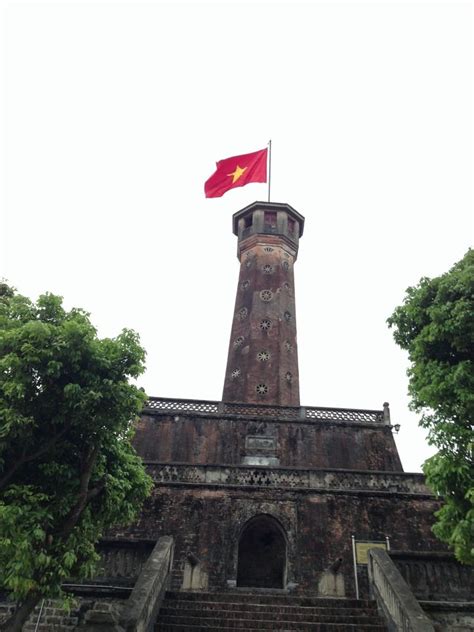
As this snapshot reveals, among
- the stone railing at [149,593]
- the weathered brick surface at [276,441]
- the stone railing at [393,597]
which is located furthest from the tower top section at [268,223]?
the stone railing at [149,593]

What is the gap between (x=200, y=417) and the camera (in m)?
21.5

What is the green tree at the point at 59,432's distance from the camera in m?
8.50

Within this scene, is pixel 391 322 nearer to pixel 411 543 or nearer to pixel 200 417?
pixel 411 543

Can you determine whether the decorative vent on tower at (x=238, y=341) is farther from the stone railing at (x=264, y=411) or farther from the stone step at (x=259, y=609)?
the stone step at (x=259, y=609)

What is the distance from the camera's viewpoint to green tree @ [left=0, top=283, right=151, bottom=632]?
27.9 ft

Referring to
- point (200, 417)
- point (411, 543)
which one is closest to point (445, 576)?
point (411, 543)

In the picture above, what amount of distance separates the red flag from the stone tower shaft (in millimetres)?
4018

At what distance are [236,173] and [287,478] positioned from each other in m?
17.4

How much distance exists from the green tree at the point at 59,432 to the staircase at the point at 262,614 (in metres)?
2.40

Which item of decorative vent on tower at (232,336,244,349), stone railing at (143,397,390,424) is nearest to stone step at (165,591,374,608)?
stone railing at (143,397,390,424)

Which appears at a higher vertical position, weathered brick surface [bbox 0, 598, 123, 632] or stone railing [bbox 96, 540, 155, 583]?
stone railing [bbox 96, 540, 155, 583]

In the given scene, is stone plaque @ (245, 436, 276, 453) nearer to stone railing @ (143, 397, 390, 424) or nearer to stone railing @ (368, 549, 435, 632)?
stone railing @ (143, 397, 390, 424)

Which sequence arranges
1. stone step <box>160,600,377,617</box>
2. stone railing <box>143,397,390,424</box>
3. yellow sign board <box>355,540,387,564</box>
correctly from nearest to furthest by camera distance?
stone step <box>160,600,377,617</box>, yellow sign board <box>355,540,387,564</box>, stone railing <box>143,397,390,424</box>

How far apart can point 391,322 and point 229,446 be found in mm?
10918
